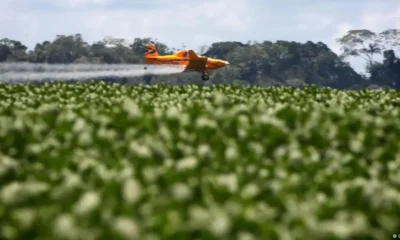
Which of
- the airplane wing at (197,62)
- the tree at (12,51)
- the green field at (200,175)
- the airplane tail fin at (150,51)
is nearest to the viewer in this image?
the green field at (200,175)

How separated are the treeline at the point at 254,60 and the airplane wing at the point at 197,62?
60.5 meters

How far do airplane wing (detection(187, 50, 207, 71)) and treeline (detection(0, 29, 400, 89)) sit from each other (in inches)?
2380

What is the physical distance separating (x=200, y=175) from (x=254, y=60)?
16987 cm

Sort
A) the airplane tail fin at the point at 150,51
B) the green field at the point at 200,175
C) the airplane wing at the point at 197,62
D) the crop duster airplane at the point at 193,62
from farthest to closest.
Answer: the airplane tail fin at the point at 150,51, the crop duster airplane at the point at 193,62, the airplane wing at the point at 197,62, the green field at the point at 200,175

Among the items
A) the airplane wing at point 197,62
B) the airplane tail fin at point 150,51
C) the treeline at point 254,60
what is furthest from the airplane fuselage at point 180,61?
the treeline at point 254,60

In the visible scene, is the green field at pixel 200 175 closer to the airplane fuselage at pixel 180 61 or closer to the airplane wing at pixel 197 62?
the airplane wing at pixel 197 62

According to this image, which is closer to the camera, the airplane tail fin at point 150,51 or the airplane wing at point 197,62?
the airplane wing at point 197,62

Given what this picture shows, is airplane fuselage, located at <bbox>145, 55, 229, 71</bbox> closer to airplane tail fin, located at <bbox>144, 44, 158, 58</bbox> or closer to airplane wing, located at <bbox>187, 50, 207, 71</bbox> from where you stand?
airplane wing, located at <bbox>187, 50, 207, 71</bbox>

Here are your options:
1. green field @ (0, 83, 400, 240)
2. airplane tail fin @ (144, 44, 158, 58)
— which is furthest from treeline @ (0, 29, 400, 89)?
green field @ (0, 83, 400, 240)

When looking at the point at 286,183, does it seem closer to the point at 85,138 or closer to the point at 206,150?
the point at 206,150

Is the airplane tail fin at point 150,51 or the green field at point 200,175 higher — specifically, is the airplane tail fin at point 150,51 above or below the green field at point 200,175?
below

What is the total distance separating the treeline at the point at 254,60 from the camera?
157m

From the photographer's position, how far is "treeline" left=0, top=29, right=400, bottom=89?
157 metres

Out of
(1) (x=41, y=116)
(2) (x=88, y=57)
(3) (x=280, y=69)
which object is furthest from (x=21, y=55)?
(1) (x=41, y=116)
